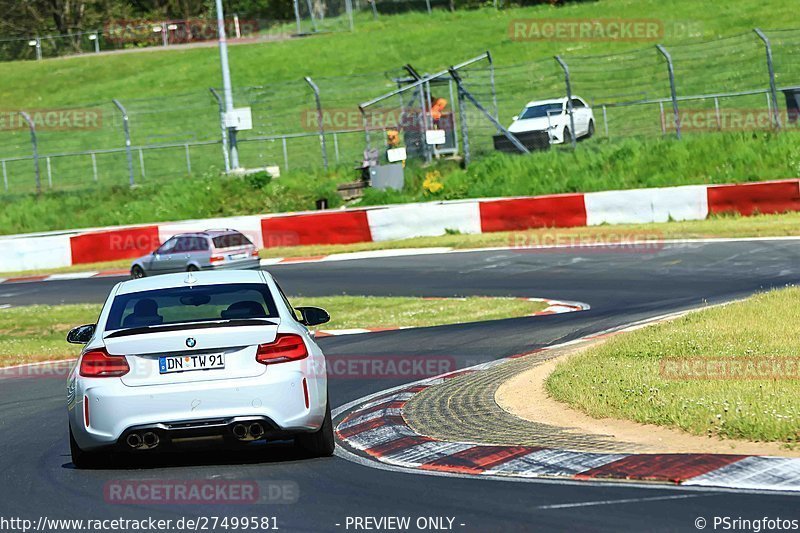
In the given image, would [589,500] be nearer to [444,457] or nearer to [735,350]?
[444,457]

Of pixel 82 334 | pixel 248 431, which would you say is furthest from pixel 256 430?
pixel 82 334

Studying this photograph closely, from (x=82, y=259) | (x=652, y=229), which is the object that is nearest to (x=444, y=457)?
(x=652, y=229)

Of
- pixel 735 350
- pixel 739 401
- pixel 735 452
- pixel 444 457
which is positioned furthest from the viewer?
pixel 735 350

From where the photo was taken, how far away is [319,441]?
28.7 ft

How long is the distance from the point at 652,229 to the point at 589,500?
1929 centimetres

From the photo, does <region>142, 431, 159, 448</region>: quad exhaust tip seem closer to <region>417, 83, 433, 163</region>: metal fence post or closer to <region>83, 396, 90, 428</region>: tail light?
<region>83, 396, 90, 428</region>: tail light

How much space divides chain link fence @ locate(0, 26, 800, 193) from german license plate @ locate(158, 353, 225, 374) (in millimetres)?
23213

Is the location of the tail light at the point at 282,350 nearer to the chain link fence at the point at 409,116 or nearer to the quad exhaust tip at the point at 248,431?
the quad exhaust tip at the point at 248,431

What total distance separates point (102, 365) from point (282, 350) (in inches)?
45.6

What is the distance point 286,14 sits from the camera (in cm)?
8925

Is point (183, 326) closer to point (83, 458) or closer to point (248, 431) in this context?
point (248, 431)

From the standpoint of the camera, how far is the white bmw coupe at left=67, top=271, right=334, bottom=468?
8.25m

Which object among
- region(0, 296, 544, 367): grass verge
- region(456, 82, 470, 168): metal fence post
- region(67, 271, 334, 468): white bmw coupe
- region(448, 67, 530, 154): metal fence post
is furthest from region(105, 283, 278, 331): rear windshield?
region(456, 82, 470, 168): metal fence post

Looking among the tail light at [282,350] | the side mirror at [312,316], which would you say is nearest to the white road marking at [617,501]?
the tail light at [282,350]
